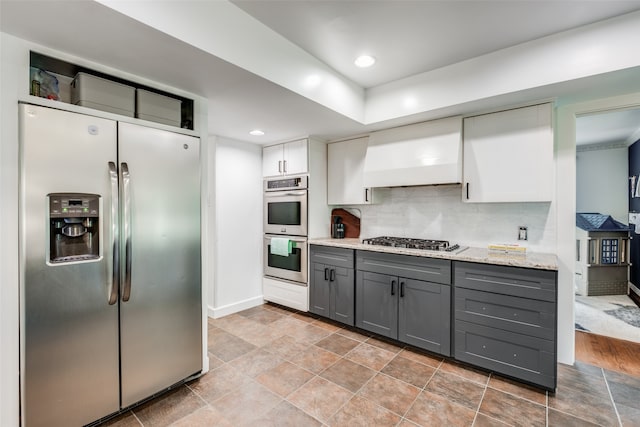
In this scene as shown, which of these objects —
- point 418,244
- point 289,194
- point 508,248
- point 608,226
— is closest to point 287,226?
point 289,194

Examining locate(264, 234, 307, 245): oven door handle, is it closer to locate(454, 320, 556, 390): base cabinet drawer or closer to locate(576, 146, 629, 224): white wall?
locate(454, 320, 556, 390): base cabinet drawer

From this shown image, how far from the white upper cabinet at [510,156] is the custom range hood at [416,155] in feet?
0.44

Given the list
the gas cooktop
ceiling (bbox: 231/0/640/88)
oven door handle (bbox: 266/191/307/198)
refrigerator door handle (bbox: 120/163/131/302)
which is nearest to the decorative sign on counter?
the gas cooktop

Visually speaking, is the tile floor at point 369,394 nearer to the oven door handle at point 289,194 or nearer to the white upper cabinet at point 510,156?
the white upper cabinet at point 510,156

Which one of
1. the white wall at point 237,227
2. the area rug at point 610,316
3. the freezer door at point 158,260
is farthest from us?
the white wall at point 237,227

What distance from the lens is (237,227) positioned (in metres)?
3.77

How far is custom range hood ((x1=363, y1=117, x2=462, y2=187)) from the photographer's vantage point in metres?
2.70

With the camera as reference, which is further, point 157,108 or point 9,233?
point 157,108

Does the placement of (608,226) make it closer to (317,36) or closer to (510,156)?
(510,156)

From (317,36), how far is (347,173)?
179 cm

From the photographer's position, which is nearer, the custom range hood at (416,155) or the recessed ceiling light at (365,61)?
the recessed ceiling light at (365,61)

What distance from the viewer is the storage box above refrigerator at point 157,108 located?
1.96m

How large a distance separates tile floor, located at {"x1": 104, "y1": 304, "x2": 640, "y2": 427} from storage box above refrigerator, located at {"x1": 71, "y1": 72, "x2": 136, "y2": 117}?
77.1 inches

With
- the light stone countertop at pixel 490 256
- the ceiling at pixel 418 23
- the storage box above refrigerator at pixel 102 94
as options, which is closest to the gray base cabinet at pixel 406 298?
the light stone countertop at pixel 490 256
